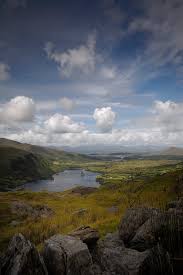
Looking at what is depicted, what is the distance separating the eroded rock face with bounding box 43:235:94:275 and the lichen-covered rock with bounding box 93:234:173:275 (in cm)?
126

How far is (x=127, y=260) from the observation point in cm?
1383

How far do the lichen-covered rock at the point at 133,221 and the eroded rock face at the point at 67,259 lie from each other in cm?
562

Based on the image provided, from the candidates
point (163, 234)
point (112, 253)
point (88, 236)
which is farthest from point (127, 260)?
point (88, 236)

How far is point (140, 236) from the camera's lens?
1574 cm

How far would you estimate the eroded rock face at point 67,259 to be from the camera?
12.1 meters

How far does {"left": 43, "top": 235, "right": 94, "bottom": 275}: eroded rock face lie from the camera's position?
1215cm

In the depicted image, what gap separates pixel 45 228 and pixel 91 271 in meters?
29.0

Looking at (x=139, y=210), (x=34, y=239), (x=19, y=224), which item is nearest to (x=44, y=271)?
(x=139, y=210)

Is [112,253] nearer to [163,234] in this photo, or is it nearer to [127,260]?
[127,260]

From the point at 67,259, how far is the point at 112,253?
4.23 metres

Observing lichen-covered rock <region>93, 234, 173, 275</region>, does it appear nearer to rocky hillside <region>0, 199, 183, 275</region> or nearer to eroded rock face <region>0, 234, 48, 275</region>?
rocky hillside <region>0, 199, 183, 275</region>

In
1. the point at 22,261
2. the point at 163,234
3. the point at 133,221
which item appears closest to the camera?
the point at 22,261

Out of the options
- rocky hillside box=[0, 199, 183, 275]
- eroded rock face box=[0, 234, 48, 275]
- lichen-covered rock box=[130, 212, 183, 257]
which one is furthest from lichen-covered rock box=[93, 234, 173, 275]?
eroded rock face box=[0, 234, 48, 275]

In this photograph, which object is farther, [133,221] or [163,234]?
[133,221]
